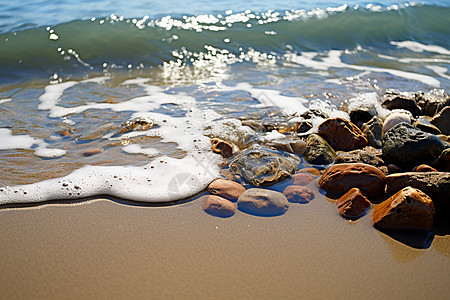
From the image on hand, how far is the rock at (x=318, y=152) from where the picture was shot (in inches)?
108

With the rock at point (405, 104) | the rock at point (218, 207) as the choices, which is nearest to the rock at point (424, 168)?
the rock at point (218, 207)

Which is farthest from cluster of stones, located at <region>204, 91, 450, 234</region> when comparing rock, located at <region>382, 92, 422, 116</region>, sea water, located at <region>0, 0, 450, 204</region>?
rock, located at <region>382, 92, 422, 116</region>

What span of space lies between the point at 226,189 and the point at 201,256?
582mm

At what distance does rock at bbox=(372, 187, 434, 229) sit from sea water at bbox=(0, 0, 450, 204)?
110 centimetres

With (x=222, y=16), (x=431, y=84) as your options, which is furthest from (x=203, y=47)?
(x=431, y=84)

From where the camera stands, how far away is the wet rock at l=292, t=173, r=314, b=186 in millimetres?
2449

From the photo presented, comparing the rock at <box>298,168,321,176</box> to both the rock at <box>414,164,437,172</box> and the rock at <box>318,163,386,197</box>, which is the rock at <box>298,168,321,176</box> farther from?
the rock at <box>414,164,437,172</box>

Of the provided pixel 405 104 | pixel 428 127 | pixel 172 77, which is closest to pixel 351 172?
pixel 428 127

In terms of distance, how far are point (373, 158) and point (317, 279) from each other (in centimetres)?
129

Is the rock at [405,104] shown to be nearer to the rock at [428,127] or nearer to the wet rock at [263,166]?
the rock at [428,127]

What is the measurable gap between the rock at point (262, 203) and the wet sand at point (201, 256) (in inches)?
1.9

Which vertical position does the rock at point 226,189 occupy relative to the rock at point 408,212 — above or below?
below

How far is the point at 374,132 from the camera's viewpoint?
309cm

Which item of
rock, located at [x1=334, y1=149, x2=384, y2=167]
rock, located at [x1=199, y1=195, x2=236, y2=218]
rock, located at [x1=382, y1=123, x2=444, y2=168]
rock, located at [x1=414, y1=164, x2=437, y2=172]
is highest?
rock, located at [x1=382, y1=123, x2=444, y2=168]
